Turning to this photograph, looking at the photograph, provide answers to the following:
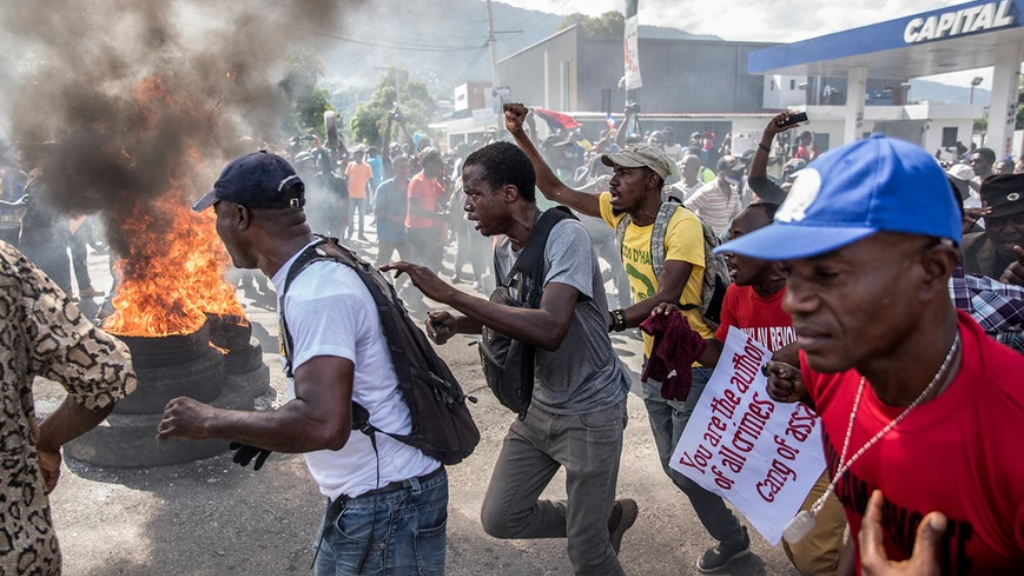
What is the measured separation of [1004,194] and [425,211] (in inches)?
299

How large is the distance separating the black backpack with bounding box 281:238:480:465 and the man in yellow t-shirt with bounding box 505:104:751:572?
51.5 inches

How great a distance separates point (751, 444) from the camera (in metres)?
3.28

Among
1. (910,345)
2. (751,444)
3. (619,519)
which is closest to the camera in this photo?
(910,345)

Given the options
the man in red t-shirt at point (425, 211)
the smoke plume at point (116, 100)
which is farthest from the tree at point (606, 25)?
the smoke plume at point (116, 100)

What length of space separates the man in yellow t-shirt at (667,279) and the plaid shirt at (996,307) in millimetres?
1210

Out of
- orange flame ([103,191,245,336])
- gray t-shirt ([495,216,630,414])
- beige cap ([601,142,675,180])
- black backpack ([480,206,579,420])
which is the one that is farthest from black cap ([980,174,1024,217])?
orange flame ([103,191,245,336])

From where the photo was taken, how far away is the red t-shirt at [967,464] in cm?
126

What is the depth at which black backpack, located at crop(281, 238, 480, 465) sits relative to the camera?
2191 millimetres

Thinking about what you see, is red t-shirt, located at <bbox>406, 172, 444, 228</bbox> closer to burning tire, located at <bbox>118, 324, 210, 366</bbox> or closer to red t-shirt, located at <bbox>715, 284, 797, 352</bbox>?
burning tire, located at <bbox>118, 324, 210, 366</bbox>

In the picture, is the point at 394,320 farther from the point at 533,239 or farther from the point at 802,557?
the point at 802,557

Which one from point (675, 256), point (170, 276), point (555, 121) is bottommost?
point (170, 276)

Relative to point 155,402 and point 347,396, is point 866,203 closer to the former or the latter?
point 347,396

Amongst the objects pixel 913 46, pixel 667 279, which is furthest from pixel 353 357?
pixel 913 46

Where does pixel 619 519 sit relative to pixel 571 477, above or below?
below
